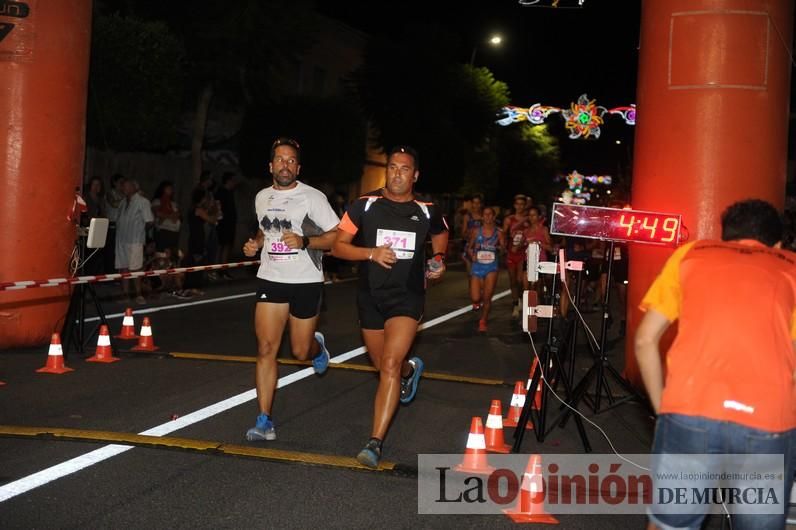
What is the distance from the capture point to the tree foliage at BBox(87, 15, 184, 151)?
22.5 metres

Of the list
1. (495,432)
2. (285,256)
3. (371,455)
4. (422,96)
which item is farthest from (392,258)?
(422,96)

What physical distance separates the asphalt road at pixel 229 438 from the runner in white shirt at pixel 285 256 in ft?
2.21

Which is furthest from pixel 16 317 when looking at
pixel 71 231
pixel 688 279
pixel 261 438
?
pixel 688 279

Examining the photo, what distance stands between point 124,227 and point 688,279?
13429 millimetres

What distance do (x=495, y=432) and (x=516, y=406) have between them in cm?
98

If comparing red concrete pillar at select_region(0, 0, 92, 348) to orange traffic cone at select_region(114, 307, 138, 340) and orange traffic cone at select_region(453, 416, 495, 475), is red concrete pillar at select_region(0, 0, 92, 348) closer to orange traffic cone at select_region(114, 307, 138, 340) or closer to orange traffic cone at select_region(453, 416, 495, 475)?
orange traffic cone at select_region(114, 307, 138, 340)

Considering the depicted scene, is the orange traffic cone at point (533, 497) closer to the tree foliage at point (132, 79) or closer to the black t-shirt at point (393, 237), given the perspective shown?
the black t-shirt at point (393, 237)

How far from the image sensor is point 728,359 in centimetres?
361

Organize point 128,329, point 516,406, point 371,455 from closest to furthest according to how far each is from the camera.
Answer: point 371,455 < point 516,406 < point 128,329

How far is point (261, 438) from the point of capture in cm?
706

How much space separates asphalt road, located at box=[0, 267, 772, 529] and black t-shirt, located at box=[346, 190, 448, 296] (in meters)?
1.16

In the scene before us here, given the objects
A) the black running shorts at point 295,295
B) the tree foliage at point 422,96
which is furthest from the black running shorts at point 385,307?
the tree foliage at point 422,96

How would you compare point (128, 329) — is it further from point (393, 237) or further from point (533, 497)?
point (533, 497)

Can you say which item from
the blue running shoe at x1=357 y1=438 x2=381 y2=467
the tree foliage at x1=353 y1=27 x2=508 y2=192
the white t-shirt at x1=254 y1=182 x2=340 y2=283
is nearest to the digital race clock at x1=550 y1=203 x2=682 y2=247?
→ the white t-shirt at x1=254 y1=182 x2=340 y2=283
